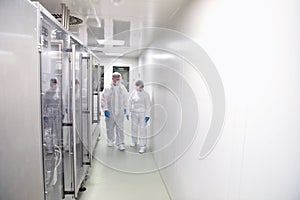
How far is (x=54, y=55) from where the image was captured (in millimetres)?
1649

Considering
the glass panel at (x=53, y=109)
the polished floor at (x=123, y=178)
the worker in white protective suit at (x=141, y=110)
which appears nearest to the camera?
the glass panel at (x=53, y=109)

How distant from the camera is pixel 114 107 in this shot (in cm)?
455

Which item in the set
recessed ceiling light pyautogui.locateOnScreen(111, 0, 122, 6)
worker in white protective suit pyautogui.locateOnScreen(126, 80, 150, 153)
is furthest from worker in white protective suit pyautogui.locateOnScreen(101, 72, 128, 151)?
recessed ceiling light pyautogui.locateOnScreen(111, 0, 122, 6)

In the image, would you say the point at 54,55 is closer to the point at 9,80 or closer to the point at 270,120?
the point at 9,80

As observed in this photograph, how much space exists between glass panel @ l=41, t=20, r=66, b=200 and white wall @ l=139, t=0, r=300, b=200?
1167 millimetres

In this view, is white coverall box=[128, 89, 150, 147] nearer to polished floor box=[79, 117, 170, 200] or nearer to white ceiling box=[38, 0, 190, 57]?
polished floor box=[79, 117, 170, 200]

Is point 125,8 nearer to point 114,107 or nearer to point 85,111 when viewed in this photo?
point 85,111

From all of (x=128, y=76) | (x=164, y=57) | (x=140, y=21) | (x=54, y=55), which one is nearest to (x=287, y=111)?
(x=54, y=55)

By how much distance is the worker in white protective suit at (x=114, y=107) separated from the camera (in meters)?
4.48

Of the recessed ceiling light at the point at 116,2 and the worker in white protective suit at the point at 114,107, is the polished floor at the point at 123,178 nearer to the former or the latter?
the worker in white protective suit at the point at 114,107


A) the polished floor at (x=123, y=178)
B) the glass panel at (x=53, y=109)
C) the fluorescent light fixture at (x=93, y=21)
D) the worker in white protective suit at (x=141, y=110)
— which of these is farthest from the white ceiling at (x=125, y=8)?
the polished floor at (x=123, y=178)

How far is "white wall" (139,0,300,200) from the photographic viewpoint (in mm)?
776

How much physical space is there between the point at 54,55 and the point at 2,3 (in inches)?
35.0

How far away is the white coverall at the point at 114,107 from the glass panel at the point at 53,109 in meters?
2.62
